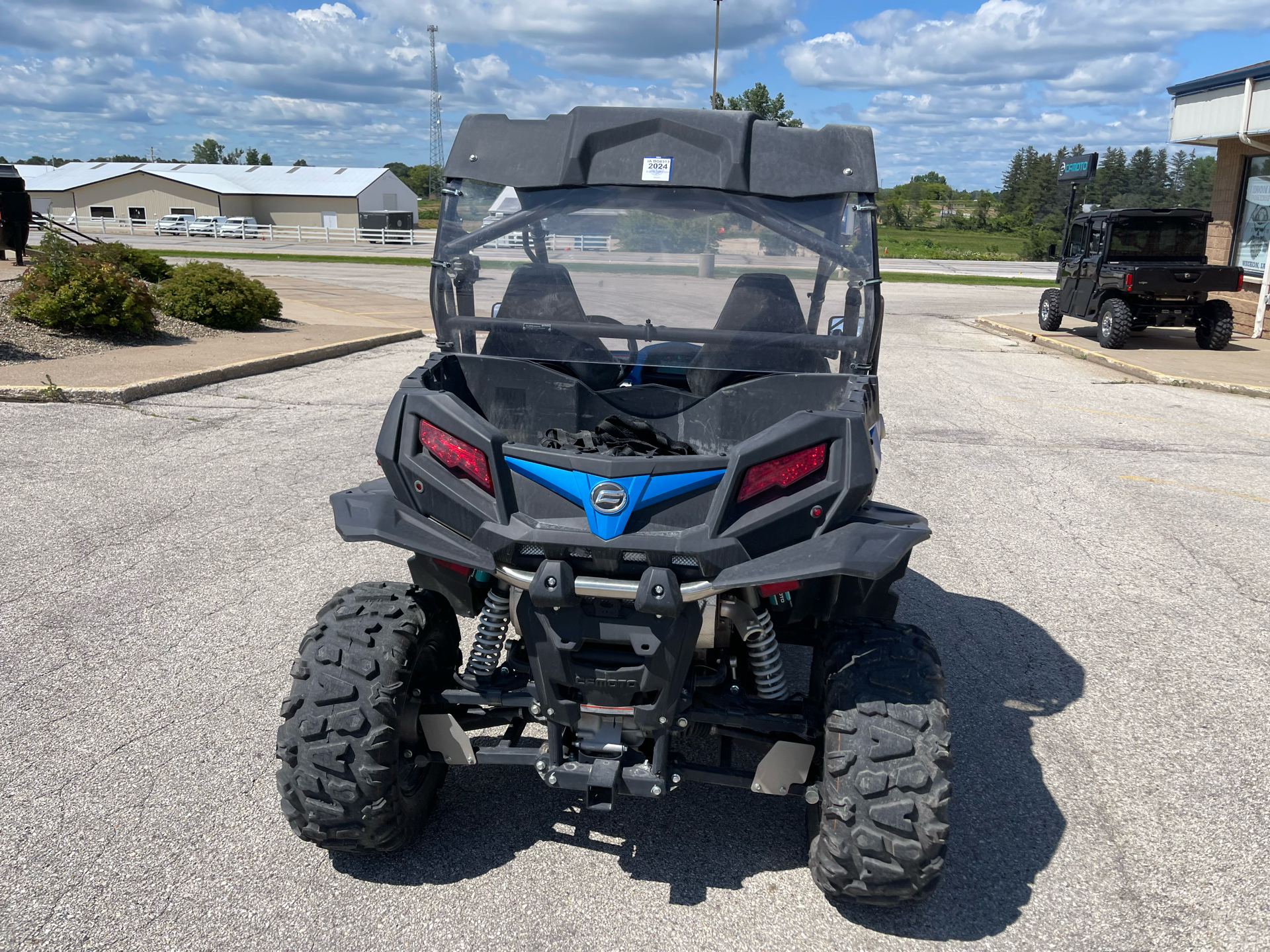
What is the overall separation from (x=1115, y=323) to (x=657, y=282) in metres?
14.9

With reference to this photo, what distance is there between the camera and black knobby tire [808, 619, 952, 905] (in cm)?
280

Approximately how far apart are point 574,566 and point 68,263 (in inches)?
499

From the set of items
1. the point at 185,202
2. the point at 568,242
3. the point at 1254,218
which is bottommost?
the point at 568,242

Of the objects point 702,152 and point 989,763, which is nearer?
point 702,152

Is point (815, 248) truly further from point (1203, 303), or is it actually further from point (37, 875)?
point (1203, 303)

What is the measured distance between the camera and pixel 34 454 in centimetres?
792

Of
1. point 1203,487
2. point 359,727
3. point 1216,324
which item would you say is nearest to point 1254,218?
point 1216,324

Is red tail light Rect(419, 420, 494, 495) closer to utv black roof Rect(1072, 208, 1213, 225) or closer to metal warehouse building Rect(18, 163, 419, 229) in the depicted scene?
utv black roof Rect(1072, 208, 1213, 225)

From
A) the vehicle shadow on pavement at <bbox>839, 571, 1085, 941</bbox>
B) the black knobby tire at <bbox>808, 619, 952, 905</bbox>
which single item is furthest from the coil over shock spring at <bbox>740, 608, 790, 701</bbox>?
the vehicle shadow on pavement at <bbox>839, 571, 1085, 941</bbox>

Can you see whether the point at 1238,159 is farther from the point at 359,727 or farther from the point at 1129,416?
the point at 359,727

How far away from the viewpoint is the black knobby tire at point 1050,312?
1956 cm

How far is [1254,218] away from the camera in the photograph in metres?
20.6

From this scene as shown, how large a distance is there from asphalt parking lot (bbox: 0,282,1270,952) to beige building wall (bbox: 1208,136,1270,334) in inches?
556

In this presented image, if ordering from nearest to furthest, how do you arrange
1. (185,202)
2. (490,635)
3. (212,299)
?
(490,635) → (212,299) → (185,202)
